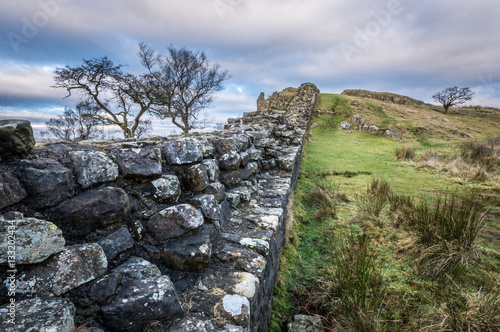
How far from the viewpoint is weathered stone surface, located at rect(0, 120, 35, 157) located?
1100 mm

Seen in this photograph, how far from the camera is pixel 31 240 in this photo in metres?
0.96

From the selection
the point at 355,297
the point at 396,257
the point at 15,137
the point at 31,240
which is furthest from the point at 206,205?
the point at 396,257

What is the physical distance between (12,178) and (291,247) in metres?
3.03

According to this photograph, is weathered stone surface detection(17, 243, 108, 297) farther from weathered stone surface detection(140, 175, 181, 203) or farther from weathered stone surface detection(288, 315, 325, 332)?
weathered stone surface detection(288, 315, 325, 332)

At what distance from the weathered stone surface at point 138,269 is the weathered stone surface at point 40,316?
31cm

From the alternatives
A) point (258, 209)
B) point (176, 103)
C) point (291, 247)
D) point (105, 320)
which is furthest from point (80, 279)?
point (176, 103)

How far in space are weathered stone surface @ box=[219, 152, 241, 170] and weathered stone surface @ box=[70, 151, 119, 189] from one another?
4.44ft

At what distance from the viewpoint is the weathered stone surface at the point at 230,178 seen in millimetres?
2743

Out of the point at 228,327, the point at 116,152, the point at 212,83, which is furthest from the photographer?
the point at 212,83

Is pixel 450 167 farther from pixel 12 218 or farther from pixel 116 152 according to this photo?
pixel 12 218

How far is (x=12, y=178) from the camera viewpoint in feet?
3.39

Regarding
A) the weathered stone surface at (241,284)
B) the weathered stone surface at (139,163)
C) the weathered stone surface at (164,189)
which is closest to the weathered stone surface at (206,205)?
the weathered stone surface at (164,189)

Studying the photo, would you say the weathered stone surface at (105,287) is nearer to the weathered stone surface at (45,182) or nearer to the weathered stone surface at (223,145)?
the weathered stone surface at (45,182)

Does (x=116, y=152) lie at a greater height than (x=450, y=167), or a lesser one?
greater
